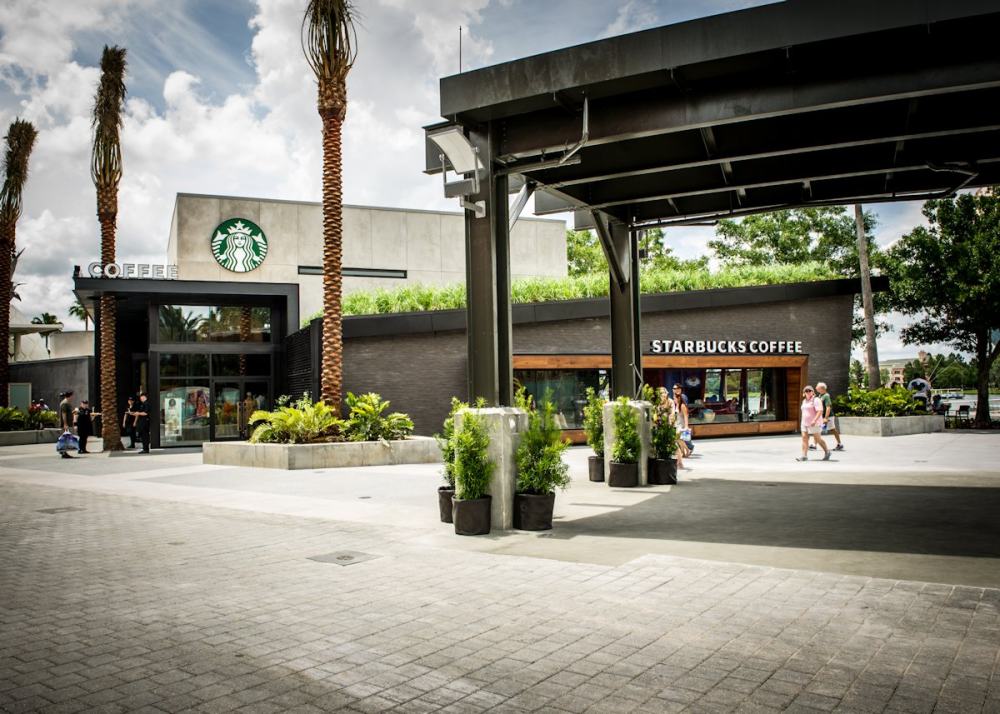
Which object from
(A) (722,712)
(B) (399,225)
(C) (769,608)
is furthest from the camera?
(B) (399,225)

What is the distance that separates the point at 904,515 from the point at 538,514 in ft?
15.4

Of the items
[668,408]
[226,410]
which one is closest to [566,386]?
[668,408]

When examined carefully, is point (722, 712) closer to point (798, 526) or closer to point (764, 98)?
point (798, 526)

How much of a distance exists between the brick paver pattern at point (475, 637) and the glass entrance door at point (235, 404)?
1970 centimetres

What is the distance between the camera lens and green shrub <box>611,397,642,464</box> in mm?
13008

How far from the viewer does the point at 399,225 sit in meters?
34.6

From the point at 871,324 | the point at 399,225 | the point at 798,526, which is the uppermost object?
the point at 399,225

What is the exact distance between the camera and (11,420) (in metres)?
31.0

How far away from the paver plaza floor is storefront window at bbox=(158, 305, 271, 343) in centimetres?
1659

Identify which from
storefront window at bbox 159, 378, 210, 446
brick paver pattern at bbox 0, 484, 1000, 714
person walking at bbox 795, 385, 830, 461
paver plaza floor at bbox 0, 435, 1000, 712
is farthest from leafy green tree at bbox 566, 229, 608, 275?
brick paver pattern at bbox 0, 484, 1000, 714

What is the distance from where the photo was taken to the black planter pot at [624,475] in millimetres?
12961

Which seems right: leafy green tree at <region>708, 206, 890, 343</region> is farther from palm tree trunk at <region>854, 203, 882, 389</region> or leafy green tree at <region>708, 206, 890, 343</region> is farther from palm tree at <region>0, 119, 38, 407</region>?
palm tree at <region>0, 119, 38, 407</region>

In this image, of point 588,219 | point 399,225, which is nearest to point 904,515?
point 588,219

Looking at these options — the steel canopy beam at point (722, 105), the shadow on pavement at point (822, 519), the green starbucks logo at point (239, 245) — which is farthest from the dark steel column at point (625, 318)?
→ the green starbucks logo at point (239, 245)
